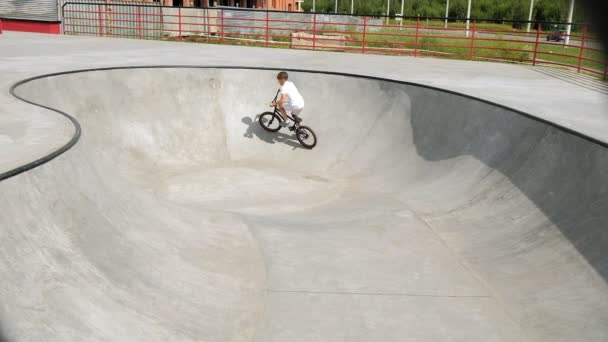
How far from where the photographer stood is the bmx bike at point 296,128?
13023 mm

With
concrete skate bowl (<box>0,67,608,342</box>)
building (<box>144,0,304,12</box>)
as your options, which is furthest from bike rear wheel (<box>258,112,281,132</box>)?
building (<box>144,0,304,12</box>)

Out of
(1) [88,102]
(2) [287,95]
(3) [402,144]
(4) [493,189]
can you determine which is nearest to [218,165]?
(2) [287,95]

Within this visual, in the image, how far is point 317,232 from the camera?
8656 mm

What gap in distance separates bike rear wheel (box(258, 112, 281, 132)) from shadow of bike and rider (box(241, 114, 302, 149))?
199 millimetres

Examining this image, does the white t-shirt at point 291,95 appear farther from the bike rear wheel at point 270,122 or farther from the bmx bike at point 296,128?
the bike rear wheel at point 270,122

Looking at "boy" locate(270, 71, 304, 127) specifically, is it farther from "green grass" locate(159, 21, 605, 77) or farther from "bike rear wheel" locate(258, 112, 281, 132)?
"green grass" locate(159, 21, 605, 77)

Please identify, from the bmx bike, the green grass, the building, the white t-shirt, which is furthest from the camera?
the building

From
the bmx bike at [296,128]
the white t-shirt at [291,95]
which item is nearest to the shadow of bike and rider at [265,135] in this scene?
the bmx bike at [296,128]

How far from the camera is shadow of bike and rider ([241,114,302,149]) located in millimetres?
13531

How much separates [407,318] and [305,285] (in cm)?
134

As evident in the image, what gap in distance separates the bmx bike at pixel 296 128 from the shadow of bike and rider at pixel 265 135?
0.19 m

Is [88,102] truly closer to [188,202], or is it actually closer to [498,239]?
[188,202]

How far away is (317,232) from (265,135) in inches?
217

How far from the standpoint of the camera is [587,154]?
24.0 feet
